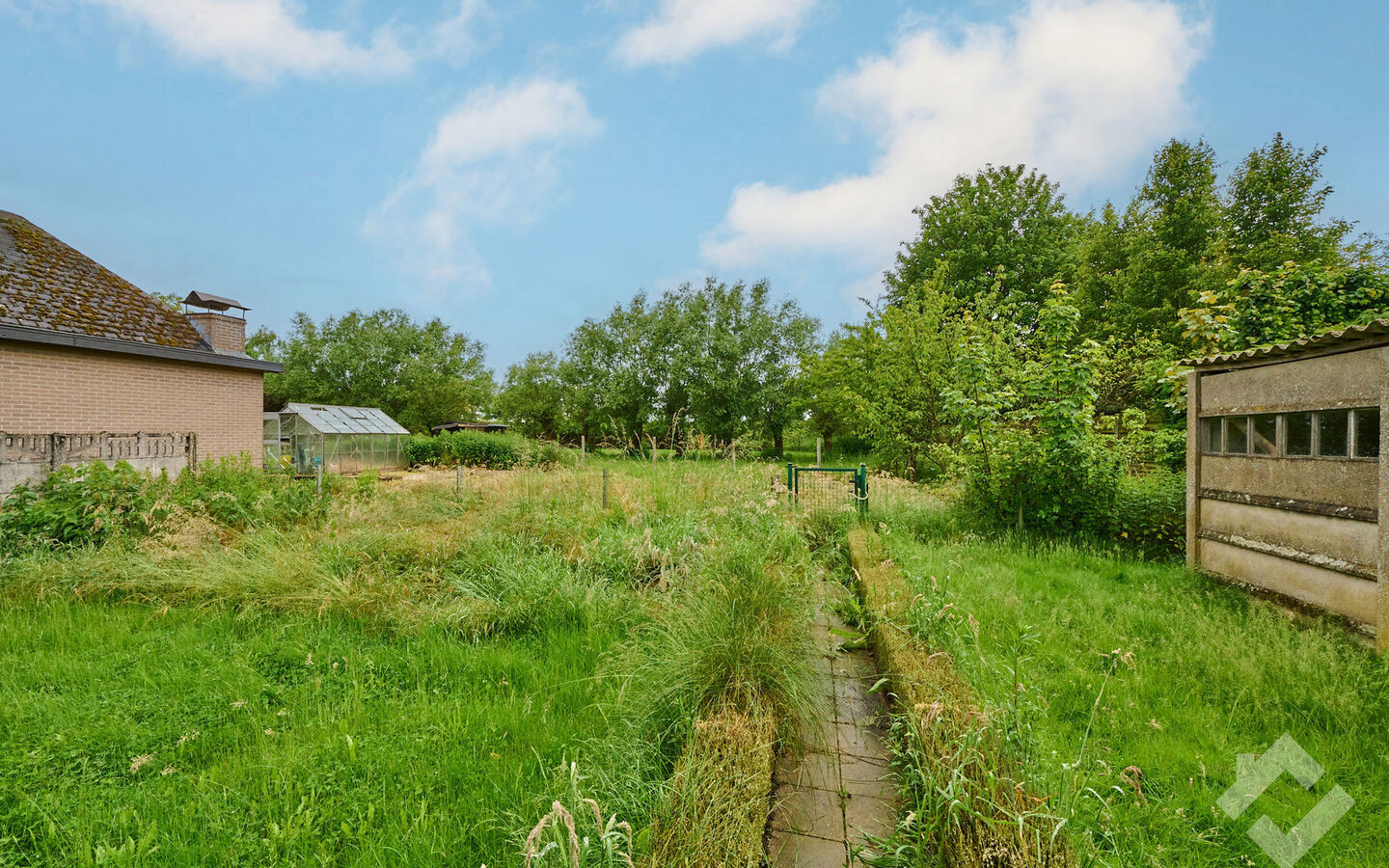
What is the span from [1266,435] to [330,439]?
23594 mm

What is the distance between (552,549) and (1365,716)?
207 inches

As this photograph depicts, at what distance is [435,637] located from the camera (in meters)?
3.67

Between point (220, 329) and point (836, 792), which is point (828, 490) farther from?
point (220, 329)

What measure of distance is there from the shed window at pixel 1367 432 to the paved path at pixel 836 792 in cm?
369

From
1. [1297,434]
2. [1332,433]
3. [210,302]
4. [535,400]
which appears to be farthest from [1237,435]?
[535,400]

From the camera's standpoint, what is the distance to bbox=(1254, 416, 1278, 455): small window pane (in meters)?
4.36

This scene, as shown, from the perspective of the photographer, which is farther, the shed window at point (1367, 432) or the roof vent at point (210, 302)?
the roof vent at point (210, 302)

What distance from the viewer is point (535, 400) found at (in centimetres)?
3500

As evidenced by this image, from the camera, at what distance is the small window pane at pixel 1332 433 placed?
3775mm

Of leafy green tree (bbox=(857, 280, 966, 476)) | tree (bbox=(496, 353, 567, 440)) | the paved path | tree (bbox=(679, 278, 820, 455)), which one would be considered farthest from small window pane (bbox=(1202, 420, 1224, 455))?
tree (bbox=(496, 353, 567, 440))

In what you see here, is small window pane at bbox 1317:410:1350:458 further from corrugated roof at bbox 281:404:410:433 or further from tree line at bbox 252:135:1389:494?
corrugated roof at bbox 281:404:410:433

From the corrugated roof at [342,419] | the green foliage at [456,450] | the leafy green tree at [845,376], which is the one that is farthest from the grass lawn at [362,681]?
the green foliage at [456,450]

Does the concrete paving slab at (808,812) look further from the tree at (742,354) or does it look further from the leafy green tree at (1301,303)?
the tree at (742,354)

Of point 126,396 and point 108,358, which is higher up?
point 108,358
